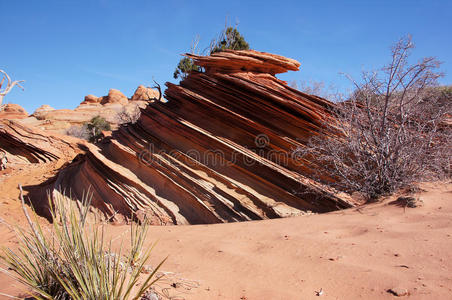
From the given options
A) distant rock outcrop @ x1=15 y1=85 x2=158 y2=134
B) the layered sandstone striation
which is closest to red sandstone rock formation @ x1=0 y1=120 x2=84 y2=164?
the layered sandstone striation

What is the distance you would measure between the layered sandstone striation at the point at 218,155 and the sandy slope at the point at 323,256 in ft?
3.25

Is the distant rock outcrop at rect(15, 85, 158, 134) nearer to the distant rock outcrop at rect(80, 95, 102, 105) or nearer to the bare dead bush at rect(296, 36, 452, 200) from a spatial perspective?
the distant rock outcrop at rect(80, 95, 102, 105)

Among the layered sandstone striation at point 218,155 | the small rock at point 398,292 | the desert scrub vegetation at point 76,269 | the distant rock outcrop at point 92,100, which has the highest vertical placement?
the distant rock outcrop at point 92,100

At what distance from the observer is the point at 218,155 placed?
20.1ft

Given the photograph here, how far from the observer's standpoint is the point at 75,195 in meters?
6.51

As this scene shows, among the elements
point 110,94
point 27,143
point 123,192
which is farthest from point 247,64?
point 110,94

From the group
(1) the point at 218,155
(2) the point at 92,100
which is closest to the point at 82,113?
(2) the point at 92,100

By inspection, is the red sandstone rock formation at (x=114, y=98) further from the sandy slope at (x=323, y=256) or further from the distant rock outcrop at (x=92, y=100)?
the sandy slope at (x=323, y=256)

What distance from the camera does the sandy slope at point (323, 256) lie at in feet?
7.39

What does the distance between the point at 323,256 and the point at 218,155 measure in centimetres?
360

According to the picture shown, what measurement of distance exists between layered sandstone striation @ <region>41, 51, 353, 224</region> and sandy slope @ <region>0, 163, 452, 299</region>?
991 millimetres

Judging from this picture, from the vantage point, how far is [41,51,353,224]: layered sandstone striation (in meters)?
5.47

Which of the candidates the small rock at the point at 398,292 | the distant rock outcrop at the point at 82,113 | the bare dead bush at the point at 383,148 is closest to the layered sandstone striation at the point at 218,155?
the bare dead bush at the point at 383,148

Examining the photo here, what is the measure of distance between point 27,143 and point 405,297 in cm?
1024
